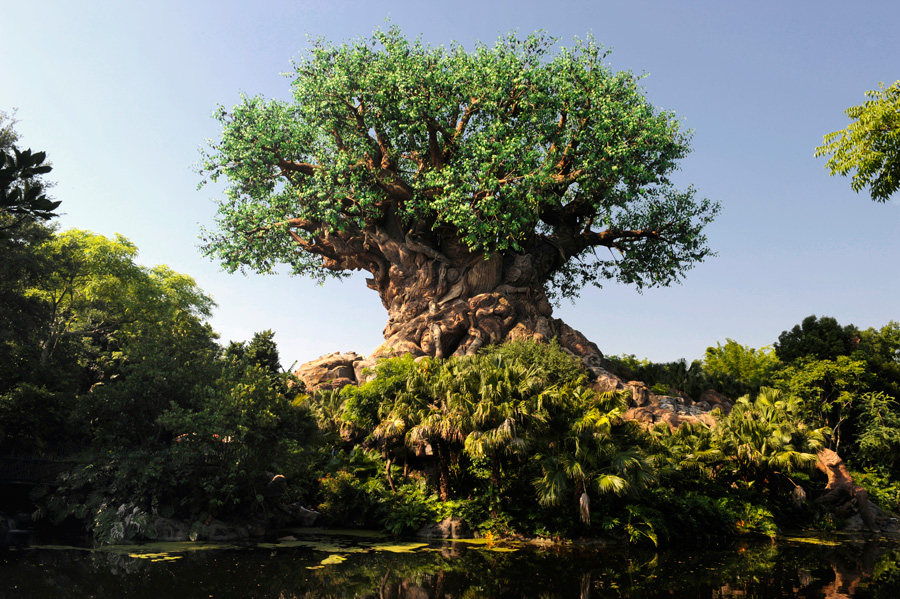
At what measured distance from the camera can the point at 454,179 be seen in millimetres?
25500

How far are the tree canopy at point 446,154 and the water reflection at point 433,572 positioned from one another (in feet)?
46.5

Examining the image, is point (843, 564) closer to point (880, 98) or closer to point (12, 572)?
point (880, 98)

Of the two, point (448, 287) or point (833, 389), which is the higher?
point (448, 287)

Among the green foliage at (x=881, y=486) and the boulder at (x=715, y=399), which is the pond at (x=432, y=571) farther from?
the boulder at (x=715, y=399)

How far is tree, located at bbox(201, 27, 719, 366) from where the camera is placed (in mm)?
25938

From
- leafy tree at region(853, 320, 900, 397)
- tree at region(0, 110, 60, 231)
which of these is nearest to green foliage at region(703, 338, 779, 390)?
leafy tree at region(853, 320, 900, 397)

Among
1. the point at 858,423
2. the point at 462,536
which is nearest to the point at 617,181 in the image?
the point at 858,423

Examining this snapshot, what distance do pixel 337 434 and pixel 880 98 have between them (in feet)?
60.1

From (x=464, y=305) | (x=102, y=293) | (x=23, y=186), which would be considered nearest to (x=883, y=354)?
(x=464, y=305)

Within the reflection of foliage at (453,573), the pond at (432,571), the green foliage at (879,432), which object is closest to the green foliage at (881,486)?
the green foliage at (879,432)

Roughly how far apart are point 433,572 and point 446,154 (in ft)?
66.5

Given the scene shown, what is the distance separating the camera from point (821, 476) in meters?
22.9

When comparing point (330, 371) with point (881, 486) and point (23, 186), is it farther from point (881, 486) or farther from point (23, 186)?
point (881, 486)

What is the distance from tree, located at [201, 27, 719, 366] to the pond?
41.8 ft
